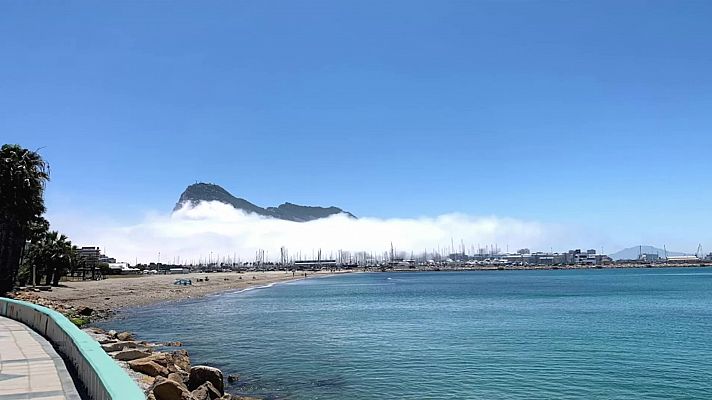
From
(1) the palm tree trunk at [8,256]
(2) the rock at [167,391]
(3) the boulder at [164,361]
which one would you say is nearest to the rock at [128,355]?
(3) the boulder at [164,361]

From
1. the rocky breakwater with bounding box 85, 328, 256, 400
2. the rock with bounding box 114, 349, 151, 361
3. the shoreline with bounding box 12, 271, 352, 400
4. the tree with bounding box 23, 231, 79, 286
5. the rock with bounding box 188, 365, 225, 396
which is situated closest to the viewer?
the rocky breakwater with bounding box 85, 328, 256, 400

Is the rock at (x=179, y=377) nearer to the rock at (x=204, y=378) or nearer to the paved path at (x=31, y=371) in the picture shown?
the rock at (x=204, y=378)

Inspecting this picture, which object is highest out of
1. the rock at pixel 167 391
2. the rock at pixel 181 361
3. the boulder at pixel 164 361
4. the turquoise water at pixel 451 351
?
the rock at pixel 167 391

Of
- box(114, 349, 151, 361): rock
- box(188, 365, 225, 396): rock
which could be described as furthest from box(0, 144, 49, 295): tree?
box(188, 365, 225, 396): rock

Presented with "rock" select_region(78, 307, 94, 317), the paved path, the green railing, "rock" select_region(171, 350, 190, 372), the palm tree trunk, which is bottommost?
"rock" select_region(171, 350, 190, 372)

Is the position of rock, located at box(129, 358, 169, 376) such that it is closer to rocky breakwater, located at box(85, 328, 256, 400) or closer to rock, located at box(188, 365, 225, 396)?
rocky breakwater, located at box(85, 328, 256, 400)

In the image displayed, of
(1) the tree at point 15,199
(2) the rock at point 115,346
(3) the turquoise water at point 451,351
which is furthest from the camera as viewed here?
(1) the tree at point 15,199

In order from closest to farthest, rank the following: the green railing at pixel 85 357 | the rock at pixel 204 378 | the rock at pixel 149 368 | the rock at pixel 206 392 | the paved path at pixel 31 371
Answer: the green railing at pixel 85 357 < the paved path at pixel 31 371 < the rock at pixel 206 392 < the rock at pixel 204 378 < the rock at pixel 149 368

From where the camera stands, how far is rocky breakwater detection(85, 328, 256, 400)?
1654 cm

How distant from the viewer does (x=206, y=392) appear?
63.4ft

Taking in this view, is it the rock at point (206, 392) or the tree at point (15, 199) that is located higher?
the tree at point (15, 199)

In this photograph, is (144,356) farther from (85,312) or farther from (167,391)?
(85,312)

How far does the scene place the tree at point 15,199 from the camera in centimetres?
4812

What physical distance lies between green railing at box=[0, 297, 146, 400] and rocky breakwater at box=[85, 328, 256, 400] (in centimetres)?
282
